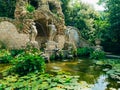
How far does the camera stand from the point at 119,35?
1978 cm

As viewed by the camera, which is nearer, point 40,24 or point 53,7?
point 40,24

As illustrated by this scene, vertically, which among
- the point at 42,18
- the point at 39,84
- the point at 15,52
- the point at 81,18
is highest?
the point at 81,18

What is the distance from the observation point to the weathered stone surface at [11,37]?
15.4 m

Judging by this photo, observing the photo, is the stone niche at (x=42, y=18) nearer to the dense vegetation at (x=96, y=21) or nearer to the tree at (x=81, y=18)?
the dense vegetation at (x=96, y=21)

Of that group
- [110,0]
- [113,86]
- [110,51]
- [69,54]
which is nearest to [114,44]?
[110,51]

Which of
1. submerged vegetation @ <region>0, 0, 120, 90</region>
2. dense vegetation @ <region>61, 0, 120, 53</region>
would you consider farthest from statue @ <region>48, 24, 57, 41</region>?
dense vegetation @ <region>61, 0, 120, 53</region>

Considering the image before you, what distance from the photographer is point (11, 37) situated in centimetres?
1566

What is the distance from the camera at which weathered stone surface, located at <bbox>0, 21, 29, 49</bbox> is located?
15.4m

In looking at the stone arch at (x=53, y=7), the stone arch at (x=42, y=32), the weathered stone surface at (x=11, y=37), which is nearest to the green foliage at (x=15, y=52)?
the weathered stone surface at (x=11, y=37)

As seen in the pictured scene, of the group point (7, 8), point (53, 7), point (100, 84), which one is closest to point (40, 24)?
point (53, 7)

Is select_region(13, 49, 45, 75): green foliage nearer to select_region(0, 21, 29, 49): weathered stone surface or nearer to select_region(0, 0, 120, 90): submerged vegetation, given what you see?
select_region(0, 0, 120, 90): submerged vegetation

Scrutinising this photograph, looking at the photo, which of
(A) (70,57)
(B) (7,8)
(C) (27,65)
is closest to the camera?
(C) (27,65)

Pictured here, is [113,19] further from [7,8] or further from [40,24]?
[7,8]

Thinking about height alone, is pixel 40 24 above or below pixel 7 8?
below
